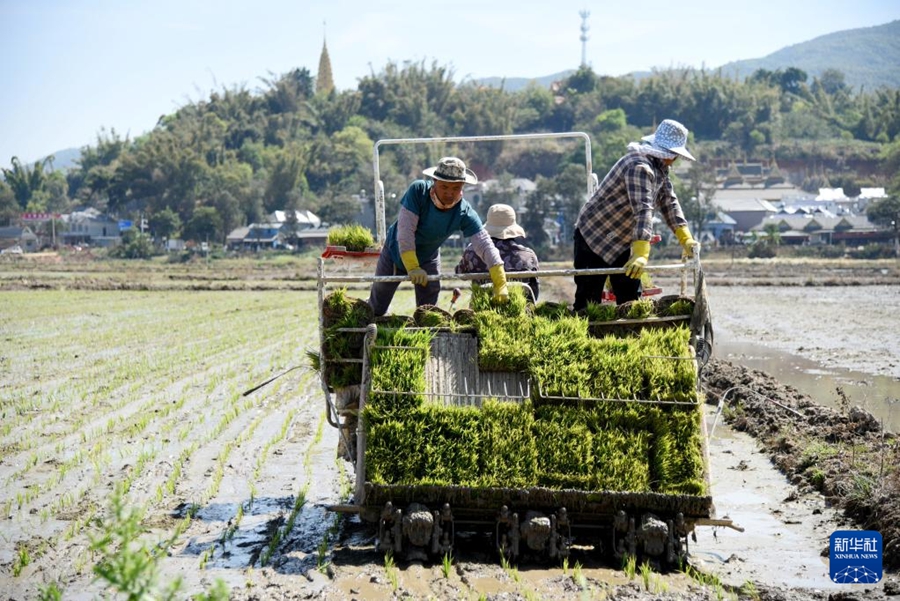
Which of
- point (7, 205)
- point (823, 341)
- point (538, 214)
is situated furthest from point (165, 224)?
point (823, 341)

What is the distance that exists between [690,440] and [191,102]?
→ 469 ft

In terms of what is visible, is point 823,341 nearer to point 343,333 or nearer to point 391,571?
point 343,333

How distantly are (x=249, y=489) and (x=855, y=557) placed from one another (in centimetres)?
428

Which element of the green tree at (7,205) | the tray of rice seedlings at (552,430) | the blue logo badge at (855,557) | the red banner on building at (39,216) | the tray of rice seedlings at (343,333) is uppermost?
the green tree at (7,205)

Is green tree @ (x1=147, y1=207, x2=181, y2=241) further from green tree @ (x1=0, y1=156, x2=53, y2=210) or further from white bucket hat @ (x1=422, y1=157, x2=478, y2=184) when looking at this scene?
white bucket hat @ (x1=422, y1=157, x2=478, y2=184)

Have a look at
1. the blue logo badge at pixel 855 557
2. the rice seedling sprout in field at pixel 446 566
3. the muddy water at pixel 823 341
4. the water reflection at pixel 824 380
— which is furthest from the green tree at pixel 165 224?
the blue logo badge at pixel 855 557

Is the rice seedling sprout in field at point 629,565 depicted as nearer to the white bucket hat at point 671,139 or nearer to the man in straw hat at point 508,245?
the white bucket hat at point 671,139

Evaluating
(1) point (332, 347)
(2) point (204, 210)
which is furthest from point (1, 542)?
(2) point (204, 210)

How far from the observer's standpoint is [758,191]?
353ft

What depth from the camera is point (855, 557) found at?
20.5 ft

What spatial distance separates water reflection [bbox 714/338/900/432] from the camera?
11.9 metres

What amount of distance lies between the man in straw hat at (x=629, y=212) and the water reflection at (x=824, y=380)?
3.82 m

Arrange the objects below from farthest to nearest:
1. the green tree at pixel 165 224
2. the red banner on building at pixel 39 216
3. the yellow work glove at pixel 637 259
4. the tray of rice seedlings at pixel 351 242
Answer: the red banner on building at pixel 39 216
the green tree at pixel 165 224
the tray of rice seedlings at pixel 351 242
the yellow work glove at pixel 637 259

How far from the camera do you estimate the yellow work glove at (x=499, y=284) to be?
6680 mm
